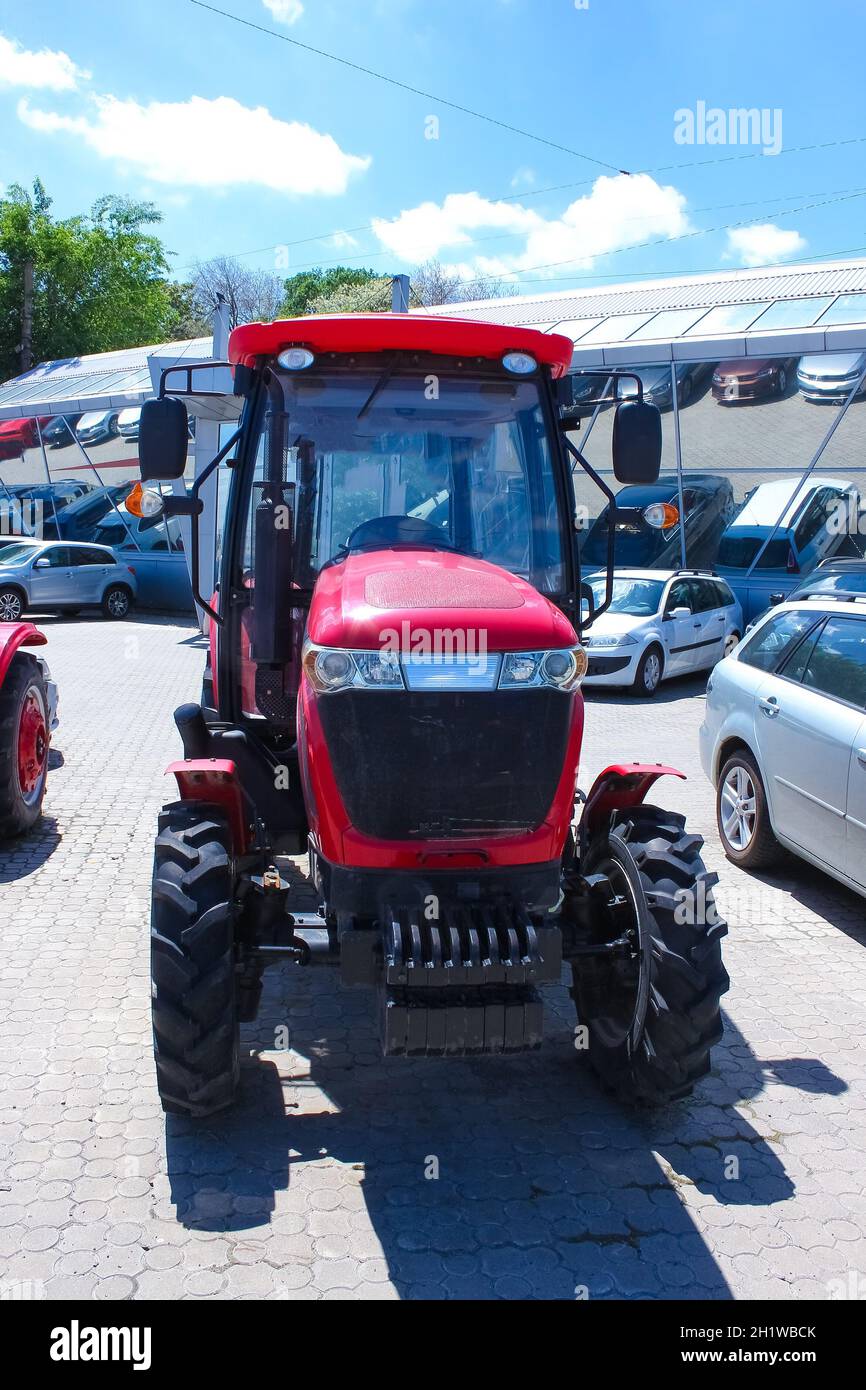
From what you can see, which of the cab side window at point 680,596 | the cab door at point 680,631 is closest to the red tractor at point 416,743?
the cab door at point 680,631

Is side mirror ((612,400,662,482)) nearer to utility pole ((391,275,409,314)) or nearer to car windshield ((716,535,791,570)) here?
utility pole ((391,275,409,314))

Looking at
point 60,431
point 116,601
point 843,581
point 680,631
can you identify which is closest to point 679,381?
point 680,631

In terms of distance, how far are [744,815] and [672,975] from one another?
3.43 meters

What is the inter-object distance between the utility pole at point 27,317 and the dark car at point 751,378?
28.9 metres

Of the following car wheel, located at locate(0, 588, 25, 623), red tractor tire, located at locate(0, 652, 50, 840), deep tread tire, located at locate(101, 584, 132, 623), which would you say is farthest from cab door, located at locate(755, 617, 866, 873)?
deep tread tire, located at locate(101, 584, 132, 623)

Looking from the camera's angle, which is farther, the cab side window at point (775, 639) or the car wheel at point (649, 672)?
the car wheel at point (649, 672)

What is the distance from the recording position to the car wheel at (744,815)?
6.71m

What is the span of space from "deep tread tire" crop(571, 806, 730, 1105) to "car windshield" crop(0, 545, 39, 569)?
731 inches

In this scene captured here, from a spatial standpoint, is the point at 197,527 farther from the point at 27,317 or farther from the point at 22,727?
the point at 27,317

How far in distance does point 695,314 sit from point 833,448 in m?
3.93

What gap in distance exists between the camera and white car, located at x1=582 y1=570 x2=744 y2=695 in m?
13.5

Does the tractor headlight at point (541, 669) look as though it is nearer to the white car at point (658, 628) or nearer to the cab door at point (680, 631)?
the white car at point (658, 628)
